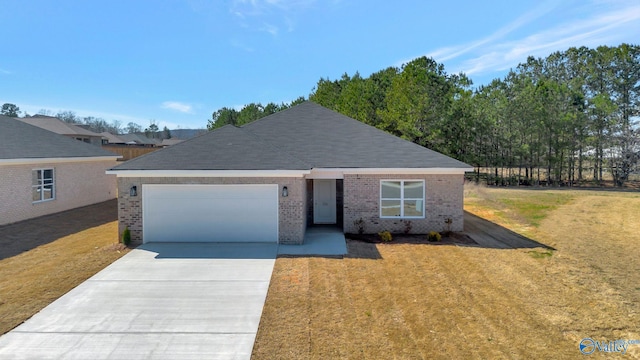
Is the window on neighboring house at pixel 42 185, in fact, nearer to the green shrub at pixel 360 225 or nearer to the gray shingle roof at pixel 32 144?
the gray shingle roof at pixel 32 144

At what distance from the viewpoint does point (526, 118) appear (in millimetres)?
34500

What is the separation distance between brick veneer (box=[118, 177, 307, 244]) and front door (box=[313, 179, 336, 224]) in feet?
12.0

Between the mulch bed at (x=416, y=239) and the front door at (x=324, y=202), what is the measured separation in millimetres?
2385

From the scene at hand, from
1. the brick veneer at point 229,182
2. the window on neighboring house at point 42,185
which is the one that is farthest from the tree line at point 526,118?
the window on neighboring house at point 42,185

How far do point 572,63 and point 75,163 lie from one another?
56.7m

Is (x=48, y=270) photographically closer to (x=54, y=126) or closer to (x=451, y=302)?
(x=451, y=302)

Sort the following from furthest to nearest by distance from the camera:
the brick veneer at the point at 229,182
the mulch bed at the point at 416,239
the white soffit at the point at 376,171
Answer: the white soffit at the point at 376,171
the mulch bed at the point at 416,239
the brick veneer at the point at 229,182

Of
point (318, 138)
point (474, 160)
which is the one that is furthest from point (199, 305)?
point (474, 160)

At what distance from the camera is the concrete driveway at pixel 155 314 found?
18.6 feet

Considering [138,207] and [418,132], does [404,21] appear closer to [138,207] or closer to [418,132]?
[138,207]

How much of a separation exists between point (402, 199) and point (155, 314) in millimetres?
9475

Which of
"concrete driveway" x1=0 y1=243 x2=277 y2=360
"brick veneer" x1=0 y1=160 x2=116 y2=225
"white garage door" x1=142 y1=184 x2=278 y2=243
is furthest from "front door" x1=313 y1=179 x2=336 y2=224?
"brick veneer" x1=0 y1=160 x2=116 y2=225

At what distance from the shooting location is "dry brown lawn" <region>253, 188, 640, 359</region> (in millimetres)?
5797

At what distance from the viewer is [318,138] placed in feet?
51.7
